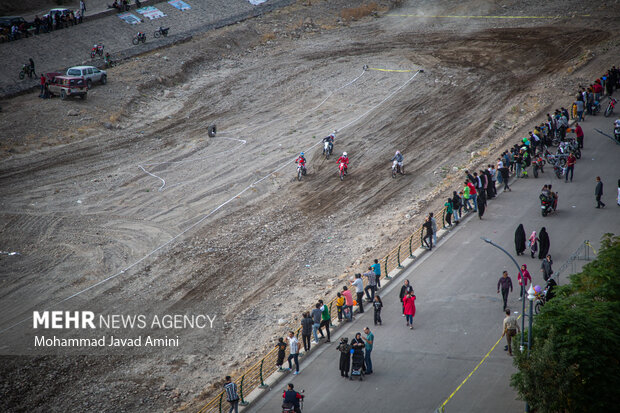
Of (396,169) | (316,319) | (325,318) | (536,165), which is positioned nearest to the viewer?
(316,319)

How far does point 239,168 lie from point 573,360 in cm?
2517

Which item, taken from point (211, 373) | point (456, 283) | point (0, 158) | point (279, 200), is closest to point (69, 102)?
point (0, 158)

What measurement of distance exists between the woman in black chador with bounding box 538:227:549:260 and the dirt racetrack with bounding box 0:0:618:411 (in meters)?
6.65

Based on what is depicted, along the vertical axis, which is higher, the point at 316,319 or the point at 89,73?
the point at 89,73

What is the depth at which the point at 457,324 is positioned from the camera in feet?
64.1

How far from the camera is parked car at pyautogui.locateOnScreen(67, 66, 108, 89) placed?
44.8m

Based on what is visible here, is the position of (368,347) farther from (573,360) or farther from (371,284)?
(573,360)

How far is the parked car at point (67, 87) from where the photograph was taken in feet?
141

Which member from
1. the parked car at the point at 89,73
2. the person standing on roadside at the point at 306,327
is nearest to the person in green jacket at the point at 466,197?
the person standing on roadside at the point at 306,327

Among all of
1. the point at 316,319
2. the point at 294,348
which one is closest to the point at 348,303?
the point at 316,319

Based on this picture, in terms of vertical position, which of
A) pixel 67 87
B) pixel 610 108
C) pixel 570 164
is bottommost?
pixel 570 164

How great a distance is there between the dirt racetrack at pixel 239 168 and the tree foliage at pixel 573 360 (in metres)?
10.3

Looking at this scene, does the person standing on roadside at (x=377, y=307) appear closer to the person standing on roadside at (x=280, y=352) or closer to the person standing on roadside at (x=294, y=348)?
the person standing on roadside at (x=294, y=348)

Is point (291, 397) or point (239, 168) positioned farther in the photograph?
point (239, 168)
